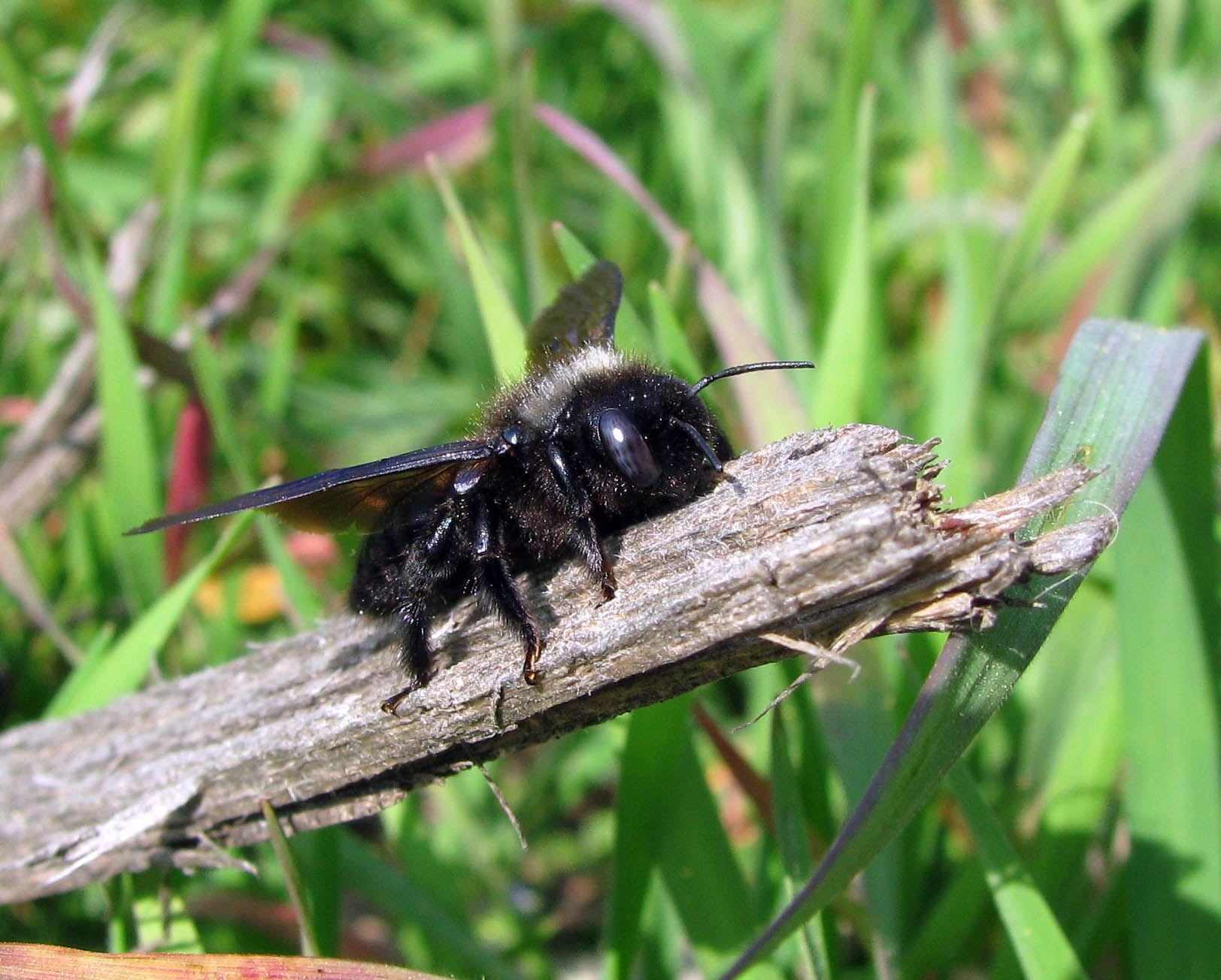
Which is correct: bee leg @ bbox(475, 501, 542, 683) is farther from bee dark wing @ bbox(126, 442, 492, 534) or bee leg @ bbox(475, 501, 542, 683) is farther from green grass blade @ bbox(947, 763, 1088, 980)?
green grass blade @ bbox(947, 763, 1088, 980)

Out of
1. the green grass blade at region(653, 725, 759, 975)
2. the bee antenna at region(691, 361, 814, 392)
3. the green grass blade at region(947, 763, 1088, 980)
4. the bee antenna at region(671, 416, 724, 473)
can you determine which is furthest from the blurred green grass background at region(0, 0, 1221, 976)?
the bee antenna at region(671, 416, 724, 473)

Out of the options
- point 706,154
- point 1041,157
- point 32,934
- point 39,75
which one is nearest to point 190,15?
point 39,75

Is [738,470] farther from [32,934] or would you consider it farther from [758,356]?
[32,934]

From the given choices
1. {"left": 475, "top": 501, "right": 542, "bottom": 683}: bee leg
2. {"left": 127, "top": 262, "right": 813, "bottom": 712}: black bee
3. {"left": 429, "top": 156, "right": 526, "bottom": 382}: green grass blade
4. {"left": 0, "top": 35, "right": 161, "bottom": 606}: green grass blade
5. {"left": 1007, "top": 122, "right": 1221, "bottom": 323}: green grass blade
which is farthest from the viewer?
{"left": 1007, "top": 122, "right": 1221, "bottom": 323}: green grass blade

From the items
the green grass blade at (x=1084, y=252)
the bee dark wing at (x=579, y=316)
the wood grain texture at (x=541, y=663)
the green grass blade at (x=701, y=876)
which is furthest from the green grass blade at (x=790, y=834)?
the green grass blade at (x=1084, y=252)

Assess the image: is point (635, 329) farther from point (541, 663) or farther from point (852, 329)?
point (541, 663)

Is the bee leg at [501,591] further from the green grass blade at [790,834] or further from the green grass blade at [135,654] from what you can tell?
the green grass blade at [135,654]
